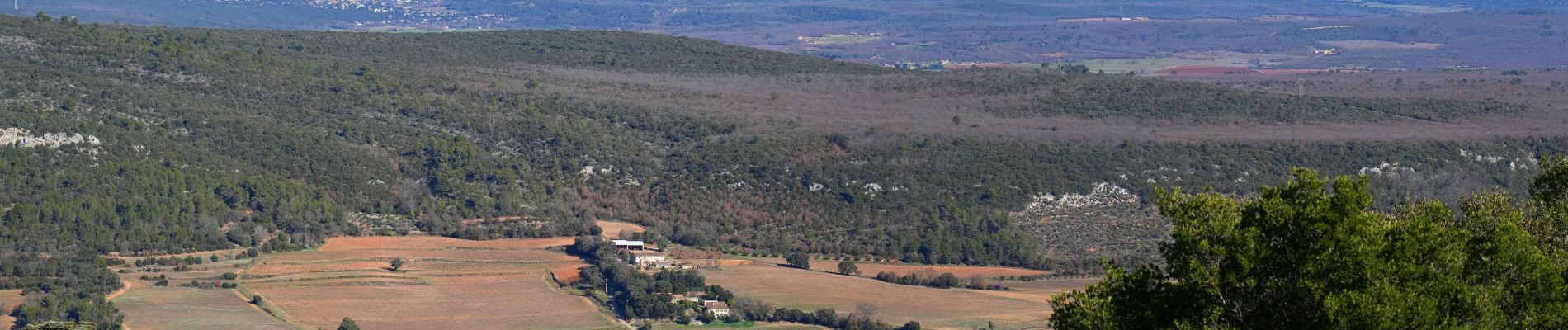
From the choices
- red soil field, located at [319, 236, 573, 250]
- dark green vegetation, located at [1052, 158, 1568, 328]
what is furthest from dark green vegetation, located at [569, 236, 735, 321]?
dark green vegetation, located at [1052, 158, 1568, 328]

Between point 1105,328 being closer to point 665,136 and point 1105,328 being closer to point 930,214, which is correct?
point 930,214

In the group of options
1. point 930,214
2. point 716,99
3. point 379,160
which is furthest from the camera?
point 716,99

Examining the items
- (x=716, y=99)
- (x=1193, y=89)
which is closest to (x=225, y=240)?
(x=716, y=99)

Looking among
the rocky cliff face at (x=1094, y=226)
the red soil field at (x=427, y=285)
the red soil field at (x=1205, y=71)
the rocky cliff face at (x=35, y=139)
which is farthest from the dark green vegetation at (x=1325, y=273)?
the red soil field at (x=1205, y=71)

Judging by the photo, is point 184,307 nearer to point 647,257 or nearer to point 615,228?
point 647,257

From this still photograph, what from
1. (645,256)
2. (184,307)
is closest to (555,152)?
(645,256)

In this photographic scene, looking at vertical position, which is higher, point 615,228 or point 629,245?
point 629,245
